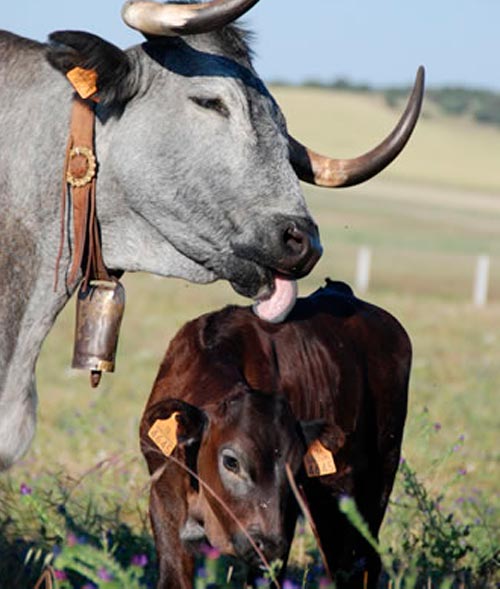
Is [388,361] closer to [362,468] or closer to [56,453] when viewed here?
[362,468]

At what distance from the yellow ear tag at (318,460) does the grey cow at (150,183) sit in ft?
5.07

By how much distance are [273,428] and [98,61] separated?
82.2 inches

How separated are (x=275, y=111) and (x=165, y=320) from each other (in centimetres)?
1605

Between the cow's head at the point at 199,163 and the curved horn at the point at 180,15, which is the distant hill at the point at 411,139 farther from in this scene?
the curved horn at the point at 180,15

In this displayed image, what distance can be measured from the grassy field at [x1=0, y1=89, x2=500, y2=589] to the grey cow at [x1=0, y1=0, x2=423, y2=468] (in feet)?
3.33

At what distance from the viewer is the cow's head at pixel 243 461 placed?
579 cm

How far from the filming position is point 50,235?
15.5 ft

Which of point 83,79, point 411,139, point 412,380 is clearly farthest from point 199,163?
point 411,139

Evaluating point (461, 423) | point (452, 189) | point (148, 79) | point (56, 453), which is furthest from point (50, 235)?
point (452, 189)

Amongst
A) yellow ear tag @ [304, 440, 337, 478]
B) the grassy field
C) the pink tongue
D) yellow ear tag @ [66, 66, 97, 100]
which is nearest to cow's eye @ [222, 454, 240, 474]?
yellow ear tag @ [304, 440, 337, 478]

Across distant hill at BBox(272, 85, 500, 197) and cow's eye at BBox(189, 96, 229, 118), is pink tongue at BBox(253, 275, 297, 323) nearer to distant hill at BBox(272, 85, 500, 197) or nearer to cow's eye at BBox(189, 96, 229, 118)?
cow's eye at BBox(189, 96, 229, 118)

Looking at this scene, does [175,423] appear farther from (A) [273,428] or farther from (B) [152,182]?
(B) [152,182]

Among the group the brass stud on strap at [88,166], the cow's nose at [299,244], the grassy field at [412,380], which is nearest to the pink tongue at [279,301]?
the cow's nose at [299,244]

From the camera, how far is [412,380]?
15.6 metres
